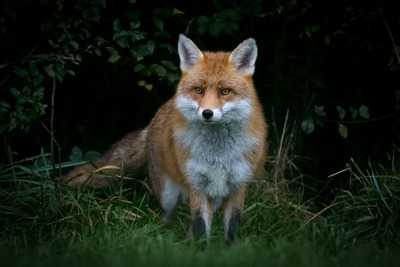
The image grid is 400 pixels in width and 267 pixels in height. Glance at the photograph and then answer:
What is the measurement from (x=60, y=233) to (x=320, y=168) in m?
3.52

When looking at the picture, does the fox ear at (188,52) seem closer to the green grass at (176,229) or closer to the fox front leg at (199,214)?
the fox front leg at (199,214)

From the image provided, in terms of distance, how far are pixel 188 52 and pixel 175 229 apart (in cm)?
132

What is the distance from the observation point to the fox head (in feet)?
12.6

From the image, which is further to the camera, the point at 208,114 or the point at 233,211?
the point at 233,211

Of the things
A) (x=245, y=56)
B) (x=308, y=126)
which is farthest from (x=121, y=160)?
(x=308, y=126)

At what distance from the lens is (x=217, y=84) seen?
3.92 m

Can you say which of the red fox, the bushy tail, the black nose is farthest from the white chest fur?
the bushy tail

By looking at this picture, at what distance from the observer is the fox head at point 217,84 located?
3.85m

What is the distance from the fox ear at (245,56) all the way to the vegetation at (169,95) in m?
0.70

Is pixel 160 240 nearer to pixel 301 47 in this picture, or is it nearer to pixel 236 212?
pixel 236 212

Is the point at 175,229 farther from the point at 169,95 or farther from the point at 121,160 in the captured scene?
the point at 169,95

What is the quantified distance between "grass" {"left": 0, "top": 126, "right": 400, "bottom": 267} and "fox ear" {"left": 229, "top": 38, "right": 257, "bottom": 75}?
1122mm

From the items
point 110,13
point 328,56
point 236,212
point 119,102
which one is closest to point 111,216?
point 236,212

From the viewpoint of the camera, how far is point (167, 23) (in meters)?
5.66
